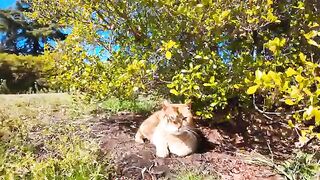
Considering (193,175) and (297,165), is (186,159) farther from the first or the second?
(297,165)

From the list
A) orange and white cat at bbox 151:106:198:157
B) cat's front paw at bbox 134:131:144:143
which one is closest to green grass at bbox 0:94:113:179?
cat's front paw at bbox 134:131:144:143

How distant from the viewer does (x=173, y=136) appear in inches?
177

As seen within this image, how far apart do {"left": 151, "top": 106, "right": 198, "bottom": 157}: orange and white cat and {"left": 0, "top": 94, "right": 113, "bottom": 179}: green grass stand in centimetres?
64

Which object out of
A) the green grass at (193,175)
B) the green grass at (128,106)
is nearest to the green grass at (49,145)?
the green grass at (128,106)

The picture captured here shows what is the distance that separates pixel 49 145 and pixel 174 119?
1.71 metres

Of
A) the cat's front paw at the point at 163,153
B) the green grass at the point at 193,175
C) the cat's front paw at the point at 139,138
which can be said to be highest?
the cat's front paw at the point at 139,138

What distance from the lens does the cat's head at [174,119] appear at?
434 cm

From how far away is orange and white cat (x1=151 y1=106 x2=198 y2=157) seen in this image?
171 inches

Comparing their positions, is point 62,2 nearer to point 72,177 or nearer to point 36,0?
point 36,0

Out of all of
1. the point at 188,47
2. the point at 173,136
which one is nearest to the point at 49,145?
the point at 173,136

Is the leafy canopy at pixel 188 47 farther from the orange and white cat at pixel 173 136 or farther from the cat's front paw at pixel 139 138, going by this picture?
the cat's front paw at pixel 139 138

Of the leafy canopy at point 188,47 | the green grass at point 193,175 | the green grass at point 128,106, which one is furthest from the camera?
the green grass at point 128,106

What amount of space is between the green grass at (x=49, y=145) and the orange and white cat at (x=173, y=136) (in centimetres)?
64

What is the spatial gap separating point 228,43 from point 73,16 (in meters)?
2.19
